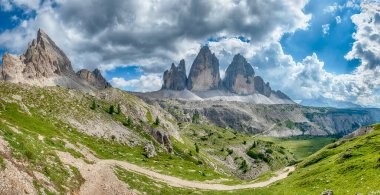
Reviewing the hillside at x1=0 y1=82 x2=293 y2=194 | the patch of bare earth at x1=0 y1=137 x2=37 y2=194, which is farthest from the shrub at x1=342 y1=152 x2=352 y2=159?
the patch of bare earth at x1=0 y1=137 x2=37 y2=194

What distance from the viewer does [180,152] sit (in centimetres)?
19488

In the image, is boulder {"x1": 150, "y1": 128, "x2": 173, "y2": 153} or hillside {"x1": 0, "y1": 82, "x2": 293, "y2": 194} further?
boulder {"x1": 150, "y1": 128, "x2": 173, "y2": 153}

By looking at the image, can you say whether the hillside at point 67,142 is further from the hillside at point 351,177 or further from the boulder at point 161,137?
the hillside at point 351,177

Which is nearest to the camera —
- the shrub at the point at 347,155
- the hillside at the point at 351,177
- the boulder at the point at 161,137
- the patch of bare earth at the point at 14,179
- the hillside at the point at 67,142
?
the patch of bare earth at the point at 14,179

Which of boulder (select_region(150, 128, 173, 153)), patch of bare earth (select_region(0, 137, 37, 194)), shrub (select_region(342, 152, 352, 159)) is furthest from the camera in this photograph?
boulder (select_region(150, 128, 173, 153))

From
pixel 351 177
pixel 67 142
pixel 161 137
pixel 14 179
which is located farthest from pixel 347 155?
pixel 161 137

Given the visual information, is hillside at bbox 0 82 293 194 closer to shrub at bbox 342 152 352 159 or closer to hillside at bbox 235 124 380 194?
hillside at bbox 235 124 380 194

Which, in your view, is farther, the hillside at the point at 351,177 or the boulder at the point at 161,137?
the boulder at the point at 161,137

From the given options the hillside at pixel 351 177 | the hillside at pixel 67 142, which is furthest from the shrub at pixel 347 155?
the hillside at pixel 67 142

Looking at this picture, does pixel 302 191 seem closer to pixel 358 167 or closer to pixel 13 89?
pixel 358 167

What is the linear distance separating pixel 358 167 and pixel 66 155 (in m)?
60.4

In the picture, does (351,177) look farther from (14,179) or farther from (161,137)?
(161,137)

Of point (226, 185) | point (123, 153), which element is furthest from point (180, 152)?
point (226, 185)

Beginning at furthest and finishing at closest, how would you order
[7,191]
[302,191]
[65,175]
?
[302,191] → [65,175] → [7,191]
